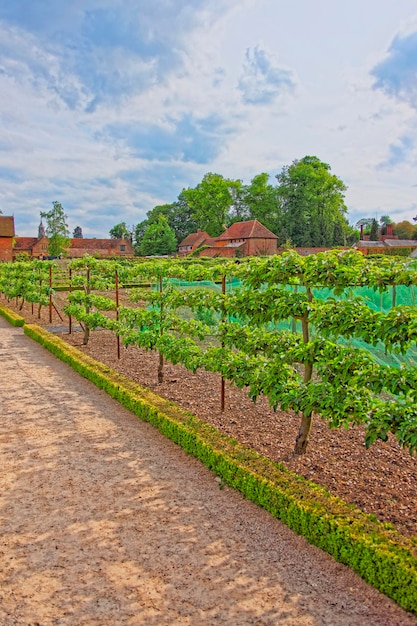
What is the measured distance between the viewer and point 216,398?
7.30 metres

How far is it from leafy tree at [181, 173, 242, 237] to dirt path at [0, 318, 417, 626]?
66142 mm

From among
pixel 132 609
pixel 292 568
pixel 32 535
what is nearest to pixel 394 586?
pixel 292 568

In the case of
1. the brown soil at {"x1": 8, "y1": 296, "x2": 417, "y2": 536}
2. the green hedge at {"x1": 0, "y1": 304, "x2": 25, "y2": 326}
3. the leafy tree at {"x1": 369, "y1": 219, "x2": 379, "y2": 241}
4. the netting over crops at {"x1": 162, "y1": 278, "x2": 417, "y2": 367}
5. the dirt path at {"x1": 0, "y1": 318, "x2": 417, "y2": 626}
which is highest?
the leafy tree at {"x1": 369, "y1": 219, "x2": 379, "y2": 241}

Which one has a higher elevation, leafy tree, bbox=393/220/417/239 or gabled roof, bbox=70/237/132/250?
leafy tree, bbox=393/220/417/239

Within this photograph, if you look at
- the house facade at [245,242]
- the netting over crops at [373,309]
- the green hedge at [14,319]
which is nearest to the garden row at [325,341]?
the netting over crops at [373,309]

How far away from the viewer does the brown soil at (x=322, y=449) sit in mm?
4270

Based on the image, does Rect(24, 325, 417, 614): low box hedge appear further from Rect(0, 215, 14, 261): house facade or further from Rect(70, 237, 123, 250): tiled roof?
Rect(70, 237, 123, 250): tiled roof

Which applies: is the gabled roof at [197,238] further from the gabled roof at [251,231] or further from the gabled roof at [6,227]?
the gabled roof at [6,227]

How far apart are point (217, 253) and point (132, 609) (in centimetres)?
5781


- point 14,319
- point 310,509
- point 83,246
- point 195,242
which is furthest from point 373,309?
point 83,246

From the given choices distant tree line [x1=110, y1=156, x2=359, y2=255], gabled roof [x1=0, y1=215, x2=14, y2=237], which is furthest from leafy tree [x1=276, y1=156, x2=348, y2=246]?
gabled roof [x1=0, y1=215, x2=14, y2=237]

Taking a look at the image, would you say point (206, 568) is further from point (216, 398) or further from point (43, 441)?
point (216, 398)

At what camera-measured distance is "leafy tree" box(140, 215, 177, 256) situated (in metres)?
70.1

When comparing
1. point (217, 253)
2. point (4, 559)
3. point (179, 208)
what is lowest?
point (4, 559)
